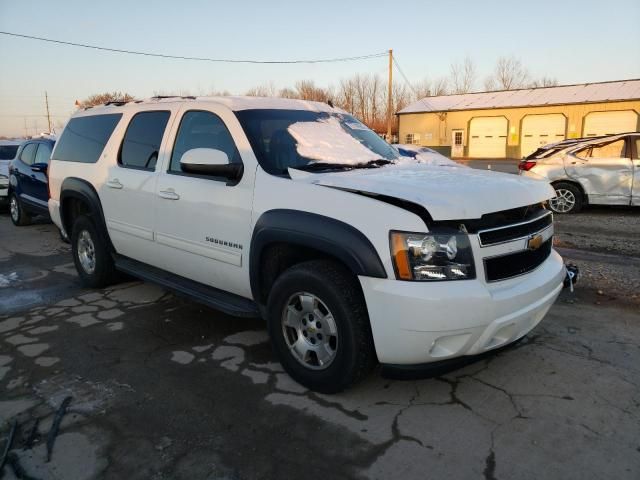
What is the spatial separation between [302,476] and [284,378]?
104cm

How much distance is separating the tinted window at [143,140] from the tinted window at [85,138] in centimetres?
39

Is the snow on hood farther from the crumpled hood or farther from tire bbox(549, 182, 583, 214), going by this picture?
tire bbox(549, 182, 583, 214)

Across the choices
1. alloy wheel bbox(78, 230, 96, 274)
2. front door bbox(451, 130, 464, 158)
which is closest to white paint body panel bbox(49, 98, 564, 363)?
alloy wheel bbox(78, 230, 96, 274)

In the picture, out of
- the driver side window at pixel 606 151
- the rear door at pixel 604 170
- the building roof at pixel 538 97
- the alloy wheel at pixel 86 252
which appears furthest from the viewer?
the building roof at pixel 538 97

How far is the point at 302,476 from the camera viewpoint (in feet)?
8.21

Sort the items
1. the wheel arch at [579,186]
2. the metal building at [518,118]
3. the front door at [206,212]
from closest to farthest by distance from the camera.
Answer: the front door at [206,212] < the wheel arch at [579,186] < the metal building at [518,118]

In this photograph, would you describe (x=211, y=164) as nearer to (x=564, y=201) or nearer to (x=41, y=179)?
(x=41, y=179)

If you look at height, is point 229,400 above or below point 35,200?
below

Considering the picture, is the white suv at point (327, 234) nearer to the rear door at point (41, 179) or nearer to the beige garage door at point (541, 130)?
the rear door at point (41, 179)

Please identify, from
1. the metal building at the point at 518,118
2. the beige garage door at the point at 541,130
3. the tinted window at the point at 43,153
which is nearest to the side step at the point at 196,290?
the tinted window at the point at 43,153

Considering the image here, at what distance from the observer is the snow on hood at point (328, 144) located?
3850 mm

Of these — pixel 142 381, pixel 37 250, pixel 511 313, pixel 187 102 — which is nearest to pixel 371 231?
pixel 511 313

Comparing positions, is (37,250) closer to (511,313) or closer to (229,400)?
(229,400)

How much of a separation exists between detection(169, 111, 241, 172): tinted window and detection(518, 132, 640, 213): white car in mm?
7318
